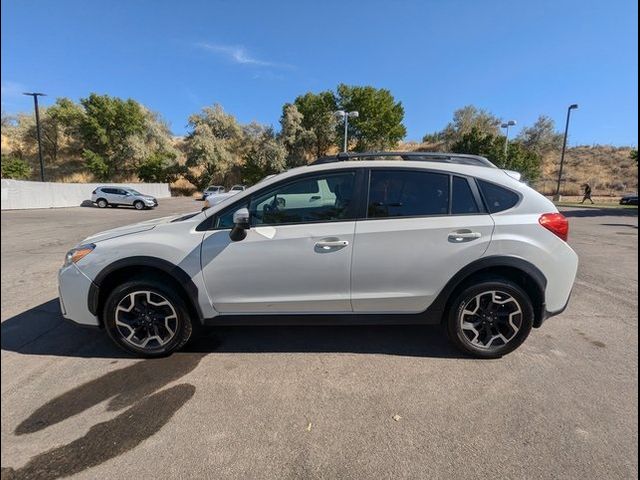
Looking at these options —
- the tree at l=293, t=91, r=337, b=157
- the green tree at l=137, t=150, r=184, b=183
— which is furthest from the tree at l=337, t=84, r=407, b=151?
the green tree at l=137, t=150, r=184, b=183

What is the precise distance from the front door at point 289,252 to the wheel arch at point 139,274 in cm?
19

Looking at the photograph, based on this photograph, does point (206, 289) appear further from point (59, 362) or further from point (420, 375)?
point (420, 375)

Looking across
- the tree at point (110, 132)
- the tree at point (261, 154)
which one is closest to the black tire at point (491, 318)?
the tree at point (261, 154)

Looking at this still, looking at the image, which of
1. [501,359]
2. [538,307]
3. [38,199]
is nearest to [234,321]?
[501,359]

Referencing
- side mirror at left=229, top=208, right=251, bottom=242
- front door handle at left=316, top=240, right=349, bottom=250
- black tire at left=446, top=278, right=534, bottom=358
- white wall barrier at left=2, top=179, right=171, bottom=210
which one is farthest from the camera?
white wall barrier at left=2, top=179, right=171, bottom=210

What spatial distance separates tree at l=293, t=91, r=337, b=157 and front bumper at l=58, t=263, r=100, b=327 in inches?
1737

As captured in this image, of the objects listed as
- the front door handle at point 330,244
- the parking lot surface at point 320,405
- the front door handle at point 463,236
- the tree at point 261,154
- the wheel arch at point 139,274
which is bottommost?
the parking lot surface at point 320,405

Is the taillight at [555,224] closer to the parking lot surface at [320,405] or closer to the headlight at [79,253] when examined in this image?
the parking lot surface at [320,405]

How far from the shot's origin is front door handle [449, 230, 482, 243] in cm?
278

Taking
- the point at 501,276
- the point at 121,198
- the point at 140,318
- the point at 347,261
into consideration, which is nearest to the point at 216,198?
the point at 140,318

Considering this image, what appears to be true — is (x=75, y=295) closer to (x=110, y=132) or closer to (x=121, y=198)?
(x=121, y=198)

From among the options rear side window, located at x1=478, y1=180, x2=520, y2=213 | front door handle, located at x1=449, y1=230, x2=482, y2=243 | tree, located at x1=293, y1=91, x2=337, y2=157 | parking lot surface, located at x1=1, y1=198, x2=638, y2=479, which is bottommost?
parking lot surface, located at x1=1, y1=198, x2=638, y2=479

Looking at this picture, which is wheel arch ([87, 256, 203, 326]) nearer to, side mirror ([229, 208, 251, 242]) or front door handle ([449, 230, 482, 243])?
side mirror ([229, 208, 251, 242])

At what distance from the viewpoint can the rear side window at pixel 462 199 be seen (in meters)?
2.86
